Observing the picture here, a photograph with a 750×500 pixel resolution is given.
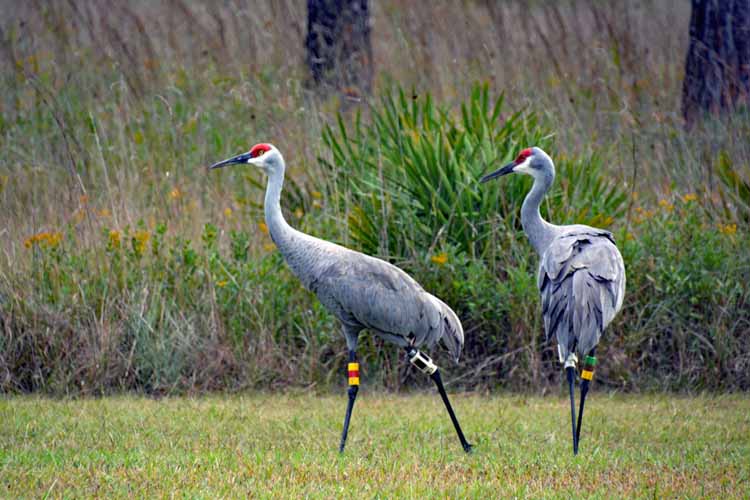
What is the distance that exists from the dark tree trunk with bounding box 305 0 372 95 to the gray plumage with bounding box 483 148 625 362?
484 centimetres

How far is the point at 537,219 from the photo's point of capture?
5957 millimetres

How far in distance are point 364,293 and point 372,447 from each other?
2.53 feet

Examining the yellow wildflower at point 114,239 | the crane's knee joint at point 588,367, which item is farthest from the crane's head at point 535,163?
the yellow wildflower at point 114,239

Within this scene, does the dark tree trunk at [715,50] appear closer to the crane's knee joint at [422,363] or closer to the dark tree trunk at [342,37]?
the dark tree trunk at [342,37]

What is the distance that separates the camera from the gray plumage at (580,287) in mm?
5258

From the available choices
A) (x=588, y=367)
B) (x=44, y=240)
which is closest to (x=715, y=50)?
(x=588, y=367)

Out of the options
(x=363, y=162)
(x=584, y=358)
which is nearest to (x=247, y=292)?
(x=363, y=162)

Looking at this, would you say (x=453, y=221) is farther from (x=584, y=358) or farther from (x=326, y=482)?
(x=326, y=482)

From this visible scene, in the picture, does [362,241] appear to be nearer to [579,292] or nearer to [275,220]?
[275,220]

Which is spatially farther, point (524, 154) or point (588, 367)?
point (524, 154)

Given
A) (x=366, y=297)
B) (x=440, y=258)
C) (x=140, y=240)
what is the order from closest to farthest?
(x=366, y=297), (x=440, y=258), (x=140, y=240)

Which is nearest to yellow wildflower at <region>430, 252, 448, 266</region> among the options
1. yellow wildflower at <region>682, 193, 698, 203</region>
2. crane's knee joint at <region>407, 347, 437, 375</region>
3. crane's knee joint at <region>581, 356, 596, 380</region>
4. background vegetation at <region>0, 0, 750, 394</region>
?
background vegetation at <region>0, 0, 750, 394</region>

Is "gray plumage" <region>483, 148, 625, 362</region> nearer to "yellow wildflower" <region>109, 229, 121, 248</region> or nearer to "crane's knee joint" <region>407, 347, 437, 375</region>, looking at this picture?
"crane's knee joint" <region>407, 347, 437, 375</region>

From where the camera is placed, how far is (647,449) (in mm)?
5258
